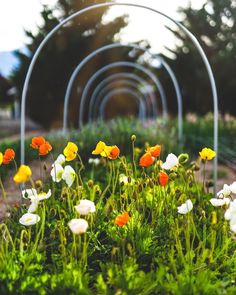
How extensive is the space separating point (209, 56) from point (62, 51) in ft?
15.0

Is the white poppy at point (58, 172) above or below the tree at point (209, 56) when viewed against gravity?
below

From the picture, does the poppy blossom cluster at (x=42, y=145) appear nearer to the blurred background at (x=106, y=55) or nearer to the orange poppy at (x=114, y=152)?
the orange poppy at (x=114, y=152)

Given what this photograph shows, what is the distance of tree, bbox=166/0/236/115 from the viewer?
665 inches

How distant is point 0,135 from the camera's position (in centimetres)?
1673

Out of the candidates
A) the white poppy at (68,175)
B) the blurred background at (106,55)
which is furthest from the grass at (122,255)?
the blurred background at (106,55)

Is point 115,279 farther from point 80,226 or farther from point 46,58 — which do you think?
point 46,58

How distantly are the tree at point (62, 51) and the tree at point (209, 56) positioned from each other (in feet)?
7.67

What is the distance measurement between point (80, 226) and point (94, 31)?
15.6m

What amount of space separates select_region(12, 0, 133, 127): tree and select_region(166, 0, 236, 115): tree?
2336 mm

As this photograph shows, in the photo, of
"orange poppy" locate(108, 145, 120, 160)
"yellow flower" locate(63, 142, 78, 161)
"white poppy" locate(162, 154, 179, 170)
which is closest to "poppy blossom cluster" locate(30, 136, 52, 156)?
"yellow flower" locate(63, 142, 78, 161)

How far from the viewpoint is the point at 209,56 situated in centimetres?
1825

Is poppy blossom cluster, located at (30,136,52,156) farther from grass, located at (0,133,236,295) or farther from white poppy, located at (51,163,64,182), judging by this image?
grass, located at (0,133,236,295)

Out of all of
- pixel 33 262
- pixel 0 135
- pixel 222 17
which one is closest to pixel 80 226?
pixel 33 262

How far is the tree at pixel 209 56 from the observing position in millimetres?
16891
